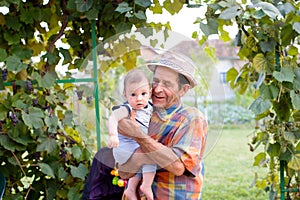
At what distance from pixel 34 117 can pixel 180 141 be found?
106 cm

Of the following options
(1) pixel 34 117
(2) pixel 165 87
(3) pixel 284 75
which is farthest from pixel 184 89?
(1) pixel 34 117

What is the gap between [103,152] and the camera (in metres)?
1.50

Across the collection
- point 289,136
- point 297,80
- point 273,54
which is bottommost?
point 289,136

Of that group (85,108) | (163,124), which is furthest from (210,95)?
(85,108)

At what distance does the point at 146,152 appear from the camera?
1360 mm

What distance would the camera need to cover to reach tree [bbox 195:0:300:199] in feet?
6.90

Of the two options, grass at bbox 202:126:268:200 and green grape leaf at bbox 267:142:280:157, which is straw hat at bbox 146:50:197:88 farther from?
grass at bbox 202:126:268:200

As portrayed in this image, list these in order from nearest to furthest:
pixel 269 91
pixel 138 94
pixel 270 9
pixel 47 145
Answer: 1. pixel 138 94
2. pixel 270 9
3. pixel 269 91
4. pixel 47 145

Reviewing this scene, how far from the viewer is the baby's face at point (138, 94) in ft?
4.34

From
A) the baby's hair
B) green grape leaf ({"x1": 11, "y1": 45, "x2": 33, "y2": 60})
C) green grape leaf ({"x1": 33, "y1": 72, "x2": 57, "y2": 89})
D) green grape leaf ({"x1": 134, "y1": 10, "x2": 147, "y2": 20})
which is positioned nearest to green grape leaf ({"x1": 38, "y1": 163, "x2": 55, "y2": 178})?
green grape leaf ({"x1": 33, "y1": 72, "x2": 57, "y2": 89})

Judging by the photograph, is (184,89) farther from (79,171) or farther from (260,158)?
(260,158)

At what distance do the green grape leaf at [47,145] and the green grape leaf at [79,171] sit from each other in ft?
0.38

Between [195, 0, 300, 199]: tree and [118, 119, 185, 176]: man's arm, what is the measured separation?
74 cm

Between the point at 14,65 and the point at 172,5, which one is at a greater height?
the point at 172,5
